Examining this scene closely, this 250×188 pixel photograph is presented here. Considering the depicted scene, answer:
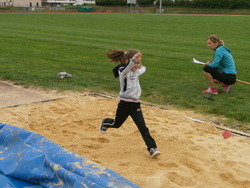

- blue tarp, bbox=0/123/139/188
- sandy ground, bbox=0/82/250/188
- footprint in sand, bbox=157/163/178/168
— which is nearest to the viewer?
blue tarp, bbox=0/123/139/188

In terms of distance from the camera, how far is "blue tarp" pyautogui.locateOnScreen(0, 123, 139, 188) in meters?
3.54

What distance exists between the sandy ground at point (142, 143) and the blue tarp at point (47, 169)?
0.65 metres

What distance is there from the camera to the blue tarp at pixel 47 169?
11.6 ft

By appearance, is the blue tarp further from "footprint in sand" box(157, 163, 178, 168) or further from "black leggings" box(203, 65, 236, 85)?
"black leggings" box(203, 65, 236, 85)

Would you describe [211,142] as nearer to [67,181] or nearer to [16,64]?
[67,181]

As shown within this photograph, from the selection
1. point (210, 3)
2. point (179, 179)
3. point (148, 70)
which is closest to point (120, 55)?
point (179, 179)

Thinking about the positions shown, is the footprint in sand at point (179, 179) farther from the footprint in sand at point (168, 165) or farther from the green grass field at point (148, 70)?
the green grass field at point (148, 70)

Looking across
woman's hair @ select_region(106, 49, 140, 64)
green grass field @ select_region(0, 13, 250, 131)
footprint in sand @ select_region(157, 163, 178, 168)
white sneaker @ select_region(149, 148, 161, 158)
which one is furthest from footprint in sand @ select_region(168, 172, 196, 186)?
green grass field @ select_region(0, 13, 250, 131)

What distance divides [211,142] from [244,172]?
99 centimetres

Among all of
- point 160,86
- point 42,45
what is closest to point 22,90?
point 160,86

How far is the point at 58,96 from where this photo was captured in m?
8.10

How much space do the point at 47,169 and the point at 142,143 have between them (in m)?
1.94

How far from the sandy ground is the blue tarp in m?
0.65

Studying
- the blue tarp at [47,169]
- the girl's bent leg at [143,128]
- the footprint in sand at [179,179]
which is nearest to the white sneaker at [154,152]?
the girl's bent leg at [143,128]
